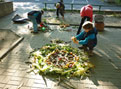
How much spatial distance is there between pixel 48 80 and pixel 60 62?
34.1 inches

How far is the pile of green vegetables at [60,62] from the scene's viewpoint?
3592 millimetres

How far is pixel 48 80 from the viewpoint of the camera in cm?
339

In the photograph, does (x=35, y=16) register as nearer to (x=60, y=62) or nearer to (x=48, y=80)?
(x=60, y=62)

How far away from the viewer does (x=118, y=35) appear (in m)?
6.76

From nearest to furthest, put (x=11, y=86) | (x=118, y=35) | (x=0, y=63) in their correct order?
(x=11, y=86)
(x=0, y=63)
(x=118, y=35)

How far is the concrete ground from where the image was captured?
3.25 m

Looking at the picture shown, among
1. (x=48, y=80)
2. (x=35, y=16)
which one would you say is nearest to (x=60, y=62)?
(x=48, y=80)

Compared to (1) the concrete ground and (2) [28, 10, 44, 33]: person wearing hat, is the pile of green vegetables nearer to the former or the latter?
(1) the concrete ground

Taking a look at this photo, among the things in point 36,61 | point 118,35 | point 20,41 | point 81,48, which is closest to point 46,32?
point 20,41

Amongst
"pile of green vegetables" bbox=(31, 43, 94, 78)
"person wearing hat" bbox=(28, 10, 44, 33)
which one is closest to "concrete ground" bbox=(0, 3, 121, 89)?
"pile of green vegetables" bbox=(31, 43, 94, 78)

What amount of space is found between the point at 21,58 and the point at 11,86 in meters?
1.34

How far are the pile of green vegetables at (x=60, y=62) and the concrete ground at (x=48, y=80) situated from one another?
225mm

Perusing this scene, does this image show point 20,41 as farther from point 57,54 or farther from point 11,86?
point 11,86

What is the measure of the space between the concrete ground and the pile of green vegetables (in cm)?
23
